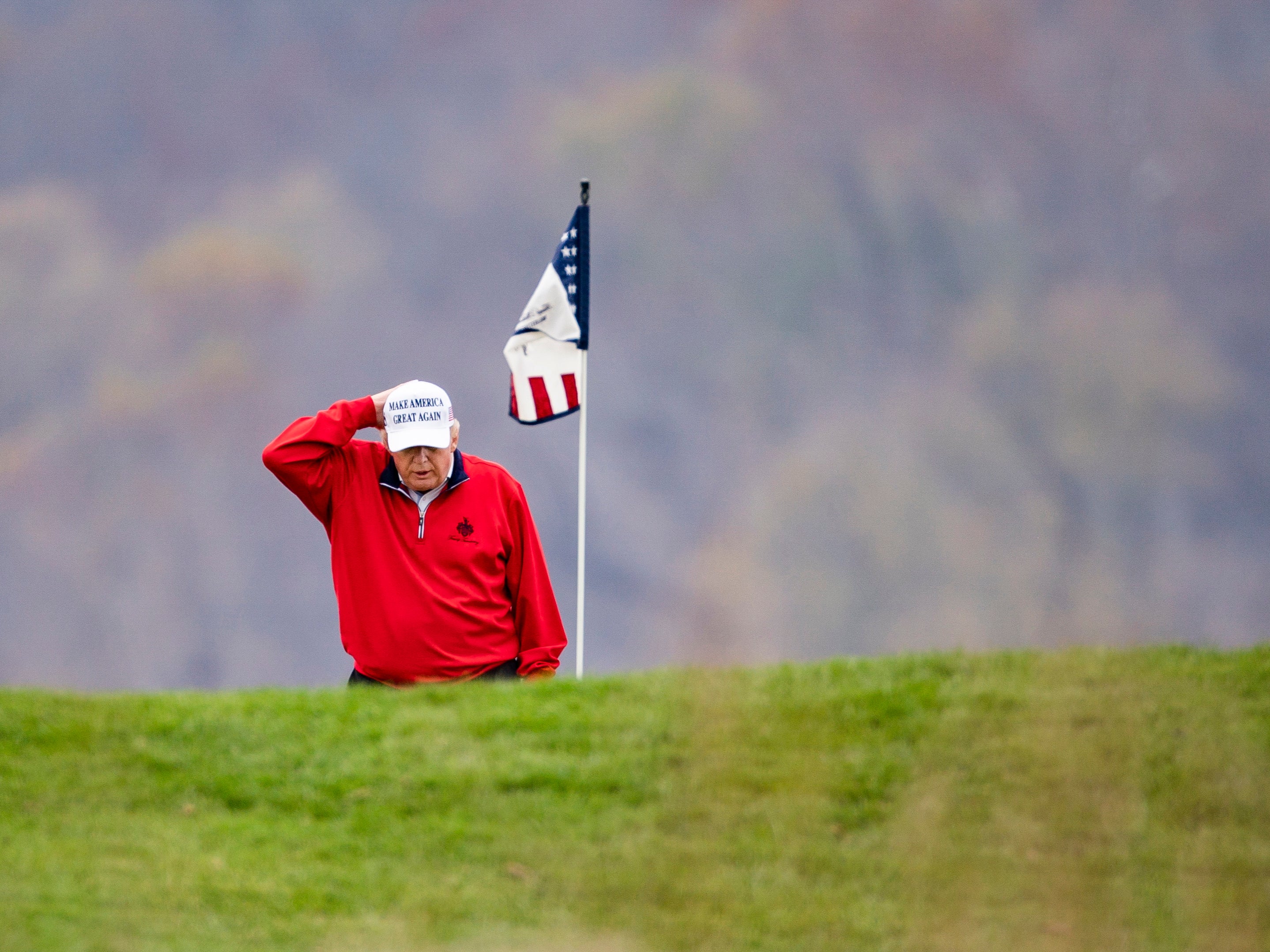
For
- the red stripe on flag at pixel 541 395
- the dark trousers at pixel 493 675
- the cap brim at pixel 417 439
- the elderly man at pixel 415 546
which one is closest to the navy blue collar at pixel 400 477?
the elderly man at pixel 415 546

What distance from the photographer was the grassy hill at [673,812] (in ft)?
17.1

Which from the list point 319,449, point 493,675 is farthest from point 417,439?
point 493,675

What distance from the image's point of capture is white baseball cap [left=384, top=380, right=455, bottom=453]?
8797 millimetres

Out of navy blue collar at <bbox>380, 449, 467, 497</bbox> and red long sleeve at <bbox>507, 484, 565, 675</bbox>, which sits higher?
navy blue collar at <bbox>380, 449, 467, 497</bbox>

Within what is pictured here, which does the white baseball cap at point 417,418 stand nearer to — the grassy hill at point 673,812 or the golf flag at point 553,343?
the grassy hill at point 673,812

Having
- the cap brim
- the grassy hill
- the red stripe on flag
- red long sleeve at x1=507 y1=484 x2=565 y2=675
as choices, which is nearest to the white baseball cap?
the cap brim

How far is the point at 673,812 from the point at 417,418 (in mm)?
3665

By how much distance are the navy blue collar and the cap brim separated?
0.20m

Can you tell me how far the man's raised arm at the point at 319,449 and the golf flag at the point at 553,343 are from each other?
11.5ft

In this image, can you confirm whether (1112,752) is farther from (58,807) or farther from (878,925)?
(58,807)

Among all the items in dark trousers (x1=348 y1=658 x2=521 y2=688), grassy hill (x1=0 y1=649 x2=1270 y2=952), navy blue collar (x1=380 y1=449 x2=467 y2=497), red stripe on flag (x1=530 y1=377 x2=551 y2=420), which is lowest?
grassy hill (x1=0 y1=649 x2=1270 y2=952)

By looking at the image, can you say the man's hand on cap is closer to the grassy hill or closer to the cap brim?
the cap brim

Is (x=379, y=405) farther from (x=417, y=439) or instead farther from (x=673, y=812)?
(x=673, y=812)

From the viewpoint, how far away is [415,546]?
29.1 ft
